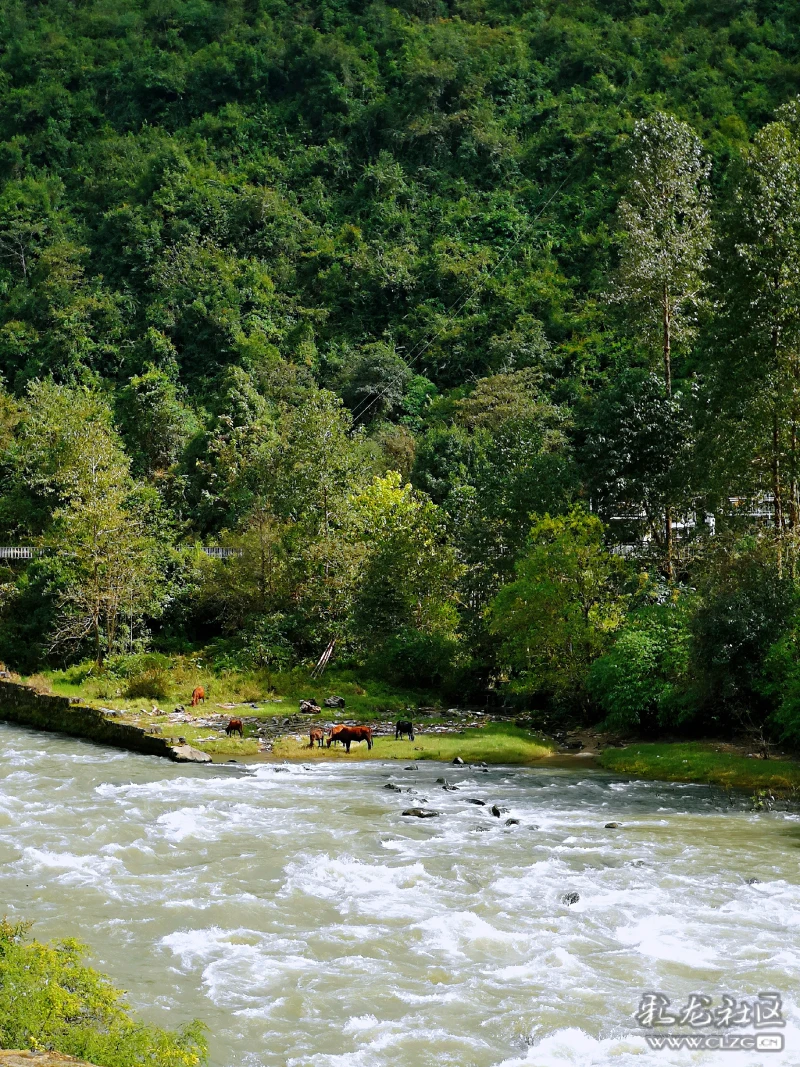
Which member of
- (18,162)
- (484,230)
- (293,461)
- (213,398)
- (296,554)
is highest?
(18,162)

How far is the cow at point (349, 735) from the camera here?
90.5 ft

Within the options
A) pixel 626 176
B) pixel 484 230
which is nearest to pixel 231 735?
pixel 626 176

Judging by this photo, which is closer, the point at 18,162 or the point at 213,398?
the point at 213,398

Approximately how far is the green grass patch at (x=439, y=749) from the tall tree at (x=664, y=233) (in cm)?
1103

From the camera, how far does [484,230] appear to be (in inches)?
3204

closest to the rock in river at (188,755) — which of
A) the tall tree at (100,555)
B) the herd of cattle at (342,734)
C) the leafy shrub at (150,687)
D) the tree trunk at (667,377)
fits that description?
the herd of cattle at (342,734)

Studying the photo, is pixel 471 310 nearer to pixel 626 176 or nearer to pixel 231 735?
pixel 626 176

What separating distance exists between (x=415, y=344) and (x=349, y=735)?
159 feet

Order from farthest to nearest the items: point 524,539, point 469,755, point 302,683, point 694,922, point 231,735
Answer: point 302,683
point 524,539
point 231,735
point 469,755
point 694,922

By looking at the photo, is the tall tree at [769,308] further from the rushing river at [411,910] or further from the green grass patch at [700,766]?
the rushing river at [411,910]

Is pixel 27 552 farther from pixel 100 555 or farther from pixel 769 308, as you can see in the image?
pixel 769 308

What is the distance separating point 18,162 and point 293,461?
69571 mm

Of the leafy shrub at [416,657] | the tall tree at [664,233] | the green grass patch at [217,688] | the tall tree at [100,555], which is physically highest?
the tall tree at [664,233]

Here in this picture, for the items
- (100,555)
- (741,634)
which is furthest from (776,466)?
(100,555)
